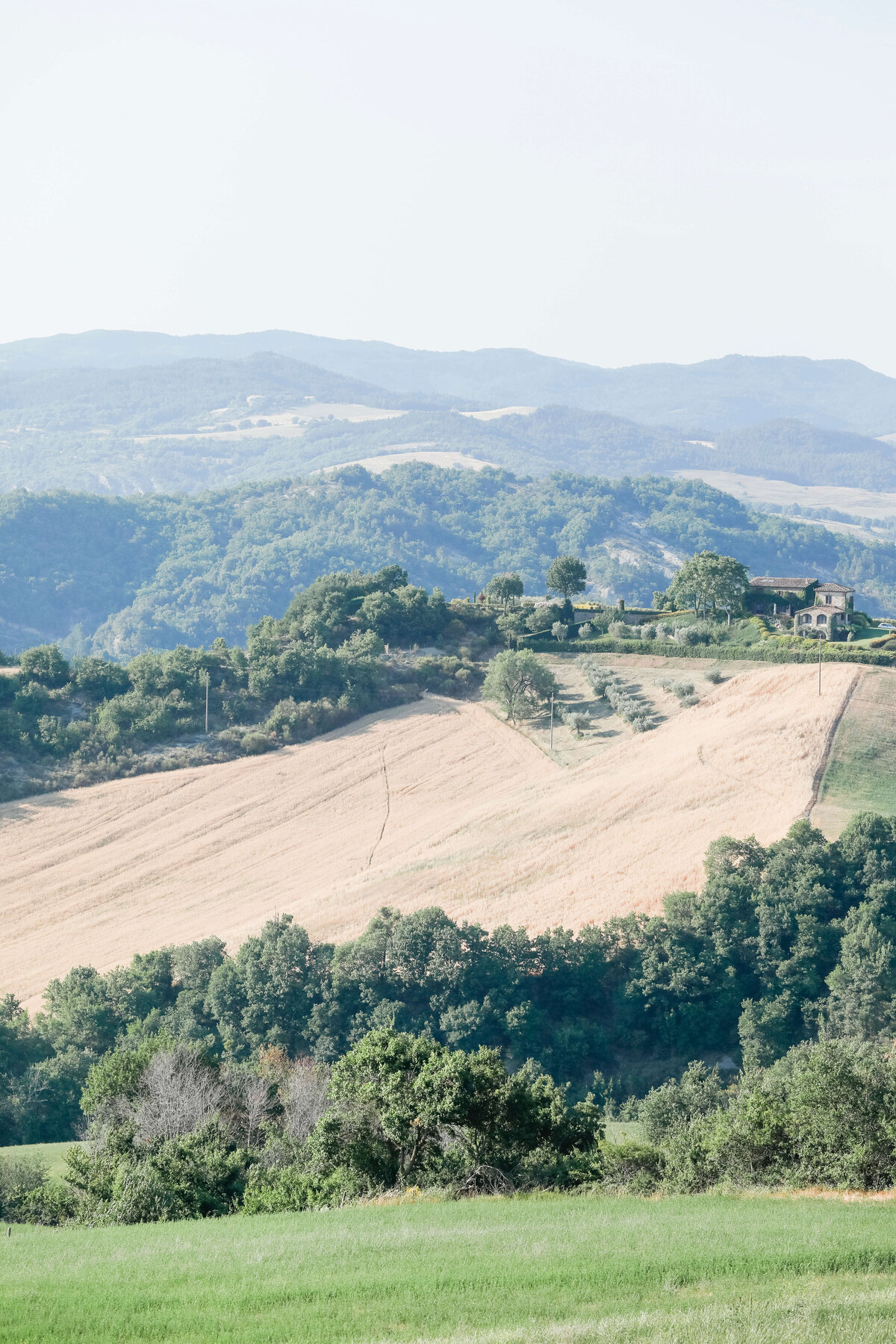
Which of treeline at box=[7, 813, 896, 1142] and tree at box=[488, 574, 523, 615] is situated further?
tree at box=[488, 574, 523, 615]

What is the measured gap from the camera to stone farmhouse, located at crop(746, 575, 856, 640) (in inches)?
3777

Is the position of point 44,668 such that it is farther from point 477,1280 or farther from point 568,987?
point 477,1280

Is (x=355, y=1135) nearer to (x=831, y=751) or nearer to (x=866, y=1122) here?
(x=866, y=1122)

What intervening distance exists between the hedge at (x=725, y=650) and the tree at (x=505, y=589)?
39.0 feet

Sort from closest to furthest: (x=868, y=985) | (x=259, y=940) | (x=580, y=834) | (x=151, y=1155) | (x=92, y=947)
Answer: (x=151, y=1155), (x=868, y=985), (x=259, y=940), (x=92, y=947), (x=580, y=834)

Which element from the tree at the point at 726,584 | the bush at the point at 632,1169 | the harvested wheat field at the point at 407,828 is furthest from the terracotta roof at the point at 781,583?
the bush at the point at 632,1169

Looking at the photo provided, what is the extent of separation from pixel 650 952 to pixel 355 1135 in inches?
1168

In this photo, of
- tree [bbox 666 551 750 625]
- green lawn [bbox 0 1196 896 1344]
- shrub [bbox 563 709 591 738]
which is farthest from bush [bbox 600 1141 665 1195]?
tree [bbox 666 551 750 625]

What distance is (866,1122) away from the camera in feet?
94.1

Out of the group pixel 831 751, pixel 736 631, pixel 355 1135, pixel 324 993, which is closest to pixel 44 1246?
pixel 355 1135

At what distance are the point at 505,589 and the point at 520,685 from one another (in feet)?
73.4

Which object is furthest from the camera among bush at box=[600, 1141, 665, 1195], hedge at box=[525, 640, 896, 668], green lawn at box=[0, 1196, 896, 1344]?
hedge at box=[525, 640, 896, 668]

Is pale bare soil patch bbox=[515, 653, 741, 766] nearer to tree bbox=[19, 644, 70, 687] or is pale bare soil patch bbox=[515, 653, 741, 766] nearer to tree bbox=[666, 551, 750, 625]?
tree bbox=[666, 551, 750, 625]

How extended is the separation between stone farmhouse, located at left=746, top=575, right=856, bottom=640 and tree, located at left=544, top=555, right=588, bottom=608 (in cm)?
1434
